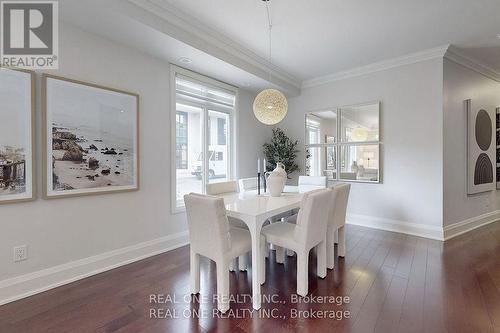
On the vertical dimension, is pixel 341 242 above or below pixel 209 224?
below

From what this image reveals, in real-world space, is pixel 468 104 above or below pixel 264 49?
below

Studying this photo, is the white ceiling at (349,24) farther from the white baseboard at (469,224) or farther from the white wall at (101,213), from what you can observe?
the white baseboard at (469,224)

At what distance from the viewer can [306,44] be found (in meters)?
3.46

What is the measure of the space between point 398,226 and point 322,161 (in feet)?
5.63

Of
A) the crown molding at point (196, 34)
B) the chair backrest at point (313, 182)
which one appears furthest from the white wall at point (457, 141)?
the crown molding at point (196, 34)

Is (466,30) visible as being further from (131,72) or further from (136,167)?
(136,167)

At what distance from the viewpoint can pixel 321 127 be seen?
16.2 ft

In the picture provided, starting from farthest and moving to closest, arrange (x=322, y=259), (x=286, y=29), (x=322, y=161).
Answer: (x=322, y=161) → (x=286, y=29) → (x=322, y=259)

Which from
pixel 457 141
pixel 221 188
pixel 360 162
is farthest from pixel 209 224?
pixel 457 141

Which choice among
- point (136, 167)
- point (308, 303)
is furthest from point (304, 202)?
point (136, 167)

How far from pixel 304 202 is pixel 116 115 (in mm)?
2276

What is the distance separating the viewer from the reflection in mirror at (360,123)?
4.23 m

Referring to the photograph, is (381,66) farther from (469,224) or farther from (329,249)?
(329,249)

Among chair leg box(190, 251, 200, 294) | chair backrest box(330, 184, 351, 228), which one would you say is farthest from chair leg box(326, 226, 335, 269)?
chair leg box(190, 251, 200, 294)
